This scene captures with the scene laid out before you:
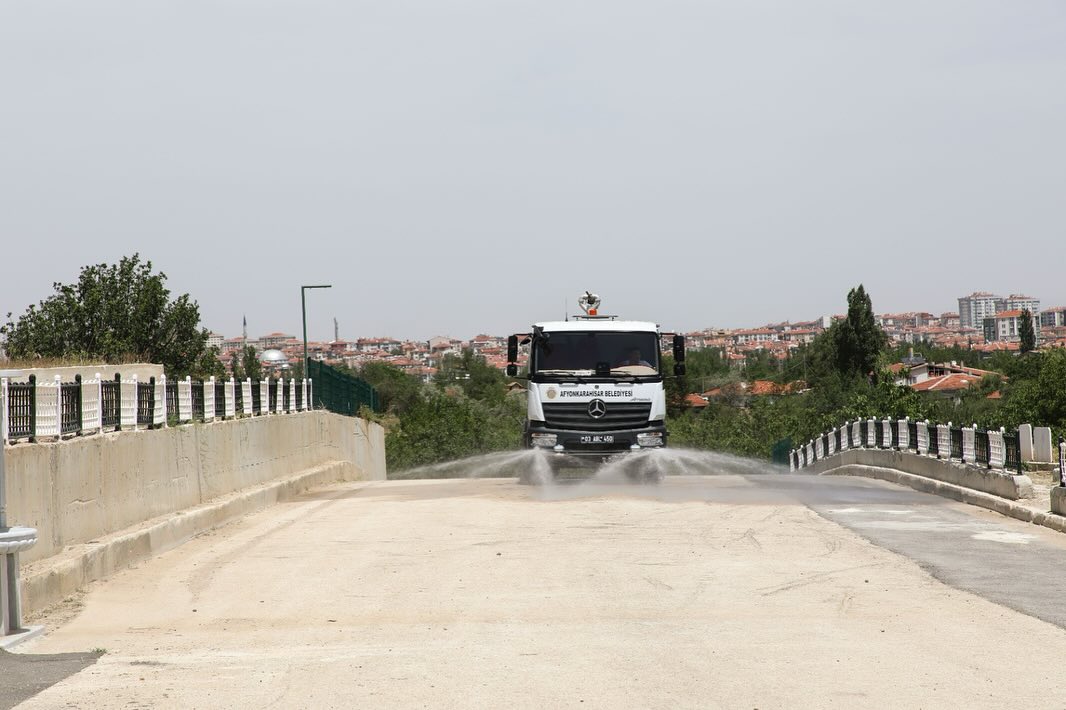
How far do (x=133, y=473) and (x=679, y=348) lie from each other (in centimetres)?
Answer: 1057

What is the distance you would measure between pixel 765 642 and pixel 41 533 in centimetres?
599

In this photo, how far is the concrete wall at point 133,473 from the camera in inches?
427

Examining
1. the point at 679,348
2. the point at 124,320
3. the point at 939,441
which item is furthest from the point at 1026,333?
the point at 679,348

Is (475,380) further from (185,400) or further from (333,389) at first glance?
(185,400)

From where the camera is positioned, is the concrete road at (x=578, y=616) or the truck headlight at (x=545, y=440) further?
the truck headlight at (x=545, y=440)

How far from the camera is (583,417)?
70.8 ft

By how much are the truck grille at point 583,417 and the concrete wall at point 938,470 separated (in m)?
5.12

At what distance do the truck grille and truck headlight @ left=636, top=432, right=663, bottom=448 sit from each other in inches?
10.7

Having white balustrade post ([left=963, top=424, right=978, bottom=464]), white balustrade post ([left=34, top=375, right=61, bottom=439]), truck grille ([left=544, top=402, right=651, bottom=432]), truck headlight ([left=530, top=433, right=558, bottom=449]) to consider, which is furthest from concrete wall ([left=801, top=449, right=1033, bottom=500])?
white balustrade post ([left=34, top=375, right=61, bottom=439])

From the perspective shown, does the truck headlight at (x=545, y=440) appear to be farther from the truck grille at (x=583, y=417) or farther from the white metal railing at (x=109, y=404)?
the white metal railing at (x=109, y=404)

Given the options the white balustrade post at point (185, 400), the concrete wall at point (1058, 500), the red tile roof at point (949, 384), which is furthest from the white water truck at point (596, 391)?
Result: the red tile roof at point (949, 384)

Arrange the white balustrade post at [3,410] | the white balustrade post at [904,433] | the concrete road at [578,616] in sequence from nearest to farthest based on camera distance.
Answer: the concrete road at [578,616], the white balustrade post at [3,410], the white balustrade post at [904,433]

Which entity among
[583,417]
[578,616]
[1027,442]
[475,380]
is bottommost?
[578,616]

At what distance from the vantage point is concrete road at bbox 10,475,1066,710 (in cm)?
722
